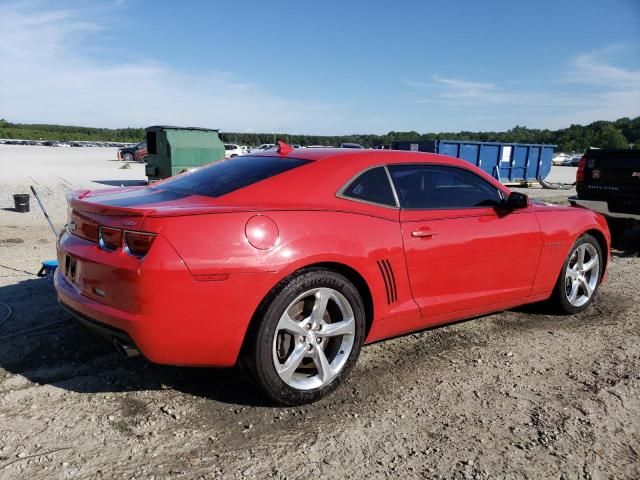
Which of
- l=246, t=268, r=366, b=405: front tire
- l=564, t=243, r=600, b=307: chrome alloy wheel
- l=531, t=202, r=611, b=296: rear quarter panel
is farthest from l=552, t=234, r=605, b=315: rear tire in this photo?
l=246, t=268, r=366, b=405: front tire

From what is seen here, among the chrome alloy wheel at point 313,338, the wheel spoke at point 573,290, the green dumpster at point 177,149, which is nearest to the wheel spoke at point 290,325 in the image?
the chrome alloy wheel at point 313,338

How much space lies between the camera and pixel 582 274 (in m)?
→ 4.82

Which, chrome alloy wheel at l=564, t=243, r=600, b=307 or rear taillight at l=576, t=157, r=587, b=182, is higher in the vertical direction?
rear taillight at l=576, t=157, r=587, b=182

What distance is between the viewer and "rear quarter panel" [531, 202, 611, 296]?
4.28 meters

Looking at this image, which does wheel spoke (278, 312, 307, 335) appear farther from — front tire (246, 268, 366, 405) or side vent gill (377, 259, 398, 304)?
side vent gill (377, 259, 398, 304)

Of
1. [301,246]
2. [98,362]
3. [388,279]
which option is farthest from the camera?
[98,362]

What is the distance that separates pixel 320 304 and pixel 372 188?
89 cm

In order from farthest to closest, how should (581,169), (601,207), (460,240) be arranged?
(581,169)
(601,207)
(460,240)

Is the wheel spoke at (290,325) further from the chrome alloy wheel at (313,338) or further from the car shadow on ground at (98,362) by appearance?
the car shadow on ground at (98,362)

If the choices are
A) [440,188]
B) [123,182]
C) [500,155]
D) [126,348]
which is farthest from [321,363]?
[500,155]

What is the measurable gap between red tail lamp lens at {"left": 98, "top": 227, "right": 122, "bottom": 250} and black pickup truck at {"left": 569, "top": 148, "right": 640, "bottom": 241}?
6.76 metres

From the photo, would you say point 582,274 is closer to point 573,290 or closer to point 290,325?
point 573,290

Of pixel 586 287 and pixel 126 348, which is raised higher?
pixel 126 348

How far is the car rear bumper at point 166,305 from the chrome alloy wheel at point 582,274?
128 inches
